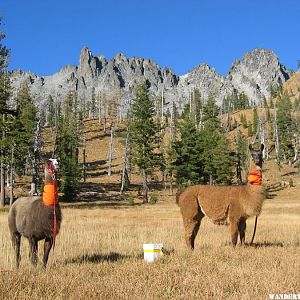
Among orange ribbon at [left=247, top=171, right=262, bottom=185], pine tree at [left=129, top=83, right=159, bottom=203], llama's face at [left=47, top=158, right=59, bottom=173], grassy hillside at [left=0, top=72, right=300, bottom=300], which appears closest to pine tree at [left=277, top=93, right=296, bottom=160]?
pine tree at [left=129, top=83, right=159, bottom=203]

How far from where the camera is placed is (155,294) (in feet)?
21.4

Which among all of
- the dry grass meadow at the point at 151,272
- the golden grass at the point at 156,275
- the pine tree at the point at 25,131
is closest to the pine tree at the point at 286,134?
the pine tree at the point at 25,131

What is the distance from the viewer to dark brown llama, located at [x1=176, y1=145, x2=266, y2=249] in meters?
11.6

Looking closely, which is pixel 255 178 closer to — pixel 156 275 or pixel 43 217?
pixel 156 275

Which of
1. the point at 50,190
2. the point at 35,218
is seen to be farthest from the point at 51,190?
the point at 35,218

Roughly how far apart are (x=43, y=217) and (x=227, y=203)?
203 inches

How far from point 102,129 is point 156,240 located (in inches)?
4218

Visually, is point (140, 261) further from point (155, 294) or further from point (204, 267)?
point (155, 294)

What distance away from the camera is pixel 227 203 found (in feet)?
39.6

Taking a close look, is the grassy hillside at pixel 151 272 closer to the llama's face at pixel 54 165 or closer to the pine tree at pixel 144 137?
the llama's face at pixel 54 165

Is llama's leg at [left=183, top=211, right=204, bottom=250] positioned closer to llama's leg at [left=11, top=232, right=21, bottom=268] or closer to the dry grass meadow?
the dry grass meadow

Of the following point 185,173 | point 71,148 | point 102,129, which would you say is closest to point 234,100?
point 102,129

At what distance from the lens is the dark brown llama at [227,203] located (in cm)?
1158

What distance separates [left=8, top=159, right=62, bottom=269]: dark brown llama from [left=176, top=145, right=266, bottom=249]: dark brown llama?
421 cm
